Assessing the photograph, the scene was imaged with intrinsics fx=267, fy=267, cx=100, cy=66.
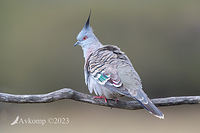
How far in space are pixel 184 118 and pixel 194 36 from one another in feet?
5.73

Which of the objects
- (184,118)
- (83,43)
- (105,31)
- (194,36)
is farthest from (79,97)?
(184,118)

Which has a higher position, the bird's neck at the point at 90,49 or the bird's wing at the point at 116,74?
the bird's neck at the point at 90,49

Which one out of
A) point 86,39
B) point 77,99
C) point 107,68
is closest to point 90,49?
point 86,39

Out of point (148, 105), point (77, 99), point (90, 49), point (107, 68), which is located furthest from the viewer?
point (90, 49)

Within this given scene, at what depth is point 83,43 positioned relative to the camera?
3.13 m

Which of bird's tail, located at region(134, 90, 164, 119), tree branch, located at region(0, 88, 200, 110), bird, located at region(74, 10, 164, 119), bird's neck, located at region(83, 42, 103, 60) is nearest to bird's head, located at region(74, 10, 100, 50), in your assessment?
bird's neck, located at region(83, 42, 103, 60)

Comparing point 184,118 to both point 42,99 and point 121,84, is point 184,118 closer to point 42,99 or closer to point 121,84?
point 121,84

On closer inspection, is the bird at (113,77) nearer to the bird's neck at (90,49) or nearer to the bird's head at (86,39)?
the bird's neck at (90,49)

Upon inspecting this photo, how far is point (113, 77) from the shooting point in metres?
2.40

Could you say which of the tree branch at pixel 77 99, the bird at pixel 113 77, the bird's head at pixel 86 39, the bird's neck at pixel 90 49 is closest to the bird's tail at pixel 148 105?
the bird at pixel 113 77

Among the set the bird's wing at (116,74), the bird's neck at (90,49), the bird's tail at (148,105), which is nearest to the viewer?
the bird's tail at (148,105)

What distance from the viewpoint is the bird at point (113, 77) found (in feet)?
7.48

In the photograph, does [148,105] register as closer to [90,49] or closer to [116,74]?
[116,74]

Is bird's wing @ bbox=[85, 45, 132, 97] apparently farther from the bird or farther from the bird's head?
the bird's head
